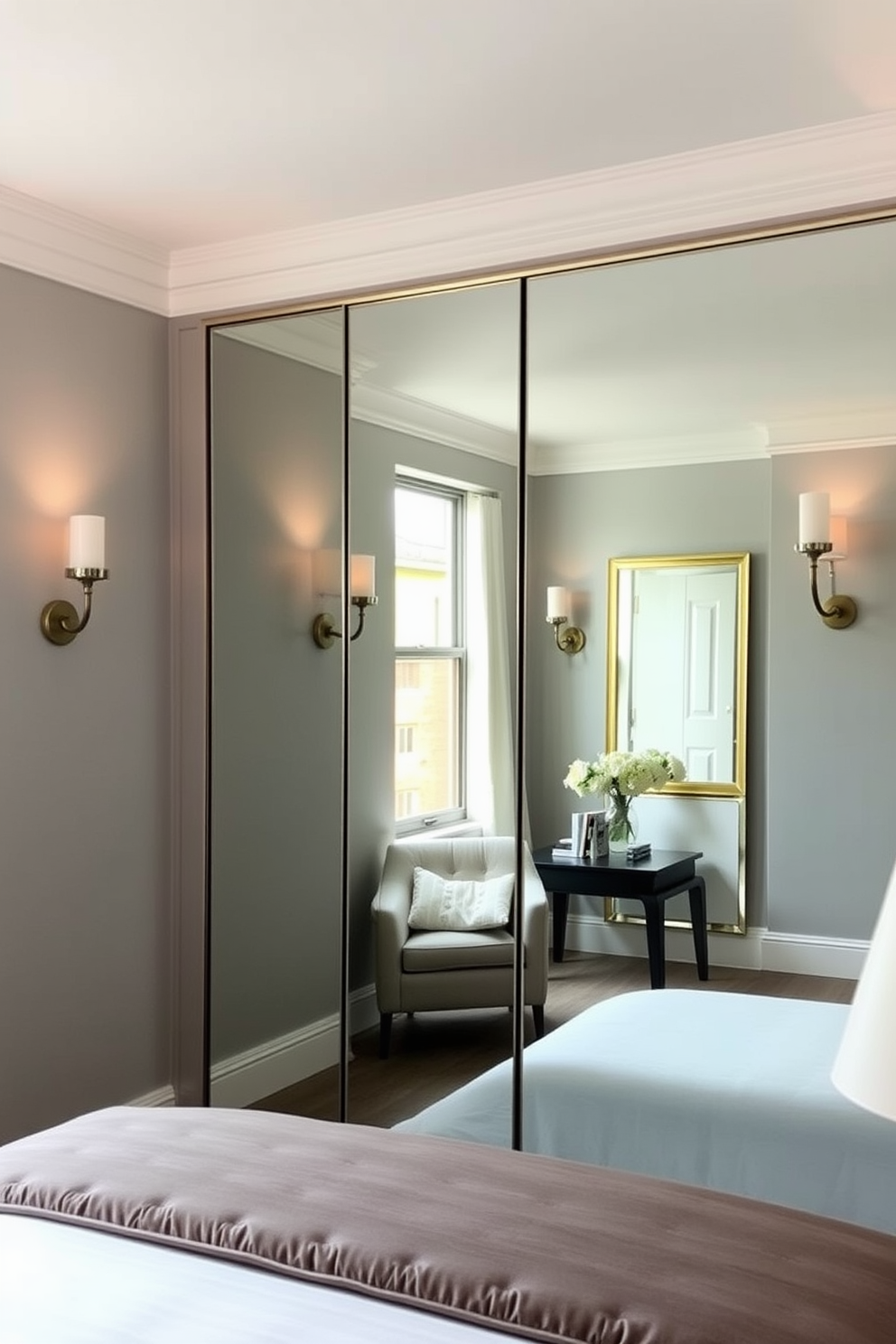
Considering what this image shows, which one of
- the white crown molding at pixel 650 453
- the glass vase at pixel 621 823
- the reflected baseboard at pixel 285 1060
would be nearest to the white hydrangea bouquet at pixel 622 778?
the glass vase at pixel 621 823

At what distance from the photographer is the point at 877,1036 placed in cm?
112

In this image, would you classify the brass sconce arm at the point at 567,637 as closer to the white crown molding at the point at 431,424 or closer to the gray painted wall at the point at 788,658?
the gray painted wall at the point at 788,658

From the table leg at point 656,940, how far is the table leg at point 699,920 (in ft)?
0.24

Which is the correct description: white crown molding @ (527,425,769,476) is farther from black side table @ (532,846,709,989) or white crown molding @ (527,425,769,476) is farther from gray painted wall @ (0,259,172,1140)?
gray painted wall @ (0,259,172,1140)

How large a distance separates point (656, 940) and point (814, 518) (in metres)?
1.06

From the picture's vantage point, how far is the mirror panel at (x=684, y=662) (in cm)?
301

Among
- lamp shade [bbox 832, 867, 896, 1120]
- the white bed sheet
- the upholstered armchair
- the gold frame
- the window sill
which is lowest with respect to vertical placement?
the white bed sheet

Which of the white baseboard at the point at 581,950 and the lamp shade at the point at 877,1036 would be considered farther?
the white baseboard at the point at 581,950

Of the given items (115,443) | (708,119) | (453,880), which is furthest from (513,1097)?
(708,119)

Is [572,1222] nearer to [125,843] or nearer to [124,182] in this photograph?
[125,843]

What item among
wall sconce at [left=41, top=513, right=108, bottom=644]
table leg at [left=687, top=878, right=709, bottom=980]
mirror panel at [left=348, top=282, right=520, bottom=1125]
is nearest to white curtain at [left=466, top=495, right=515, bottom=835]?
mirror panel at [left=348, top=282, right=520, bottom=1125]

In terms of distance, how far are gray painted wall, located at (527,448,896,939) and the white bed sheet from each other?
158cm

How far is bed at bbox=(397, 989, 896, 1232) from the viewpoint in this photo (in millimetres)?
2674

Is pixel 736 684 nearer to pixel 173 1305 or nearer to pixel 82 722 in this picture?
pixel 82 722
